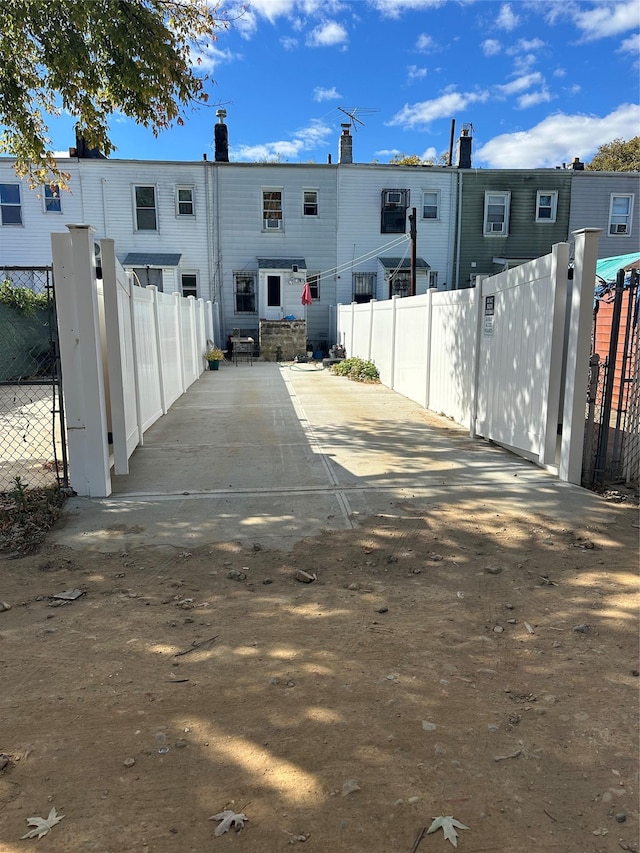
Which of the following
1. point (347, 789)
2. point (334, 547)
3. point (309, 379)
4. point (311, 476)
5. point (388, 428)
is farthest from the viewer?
point (309, 379)

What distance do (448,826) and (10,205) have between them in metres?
24.3

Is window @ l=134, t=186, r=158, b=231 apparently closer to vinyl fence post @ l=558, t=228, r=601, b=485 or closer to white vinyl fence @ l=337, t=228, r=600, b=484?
white vinyl fence @ l=337, t=228, r=600, b=484

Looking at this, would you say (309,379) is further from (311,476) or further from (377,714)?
(377,714)

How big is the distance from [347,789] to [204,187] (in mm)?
22968

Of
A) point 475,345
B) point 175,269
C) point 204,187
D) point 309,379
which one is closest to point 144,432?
point 475,345

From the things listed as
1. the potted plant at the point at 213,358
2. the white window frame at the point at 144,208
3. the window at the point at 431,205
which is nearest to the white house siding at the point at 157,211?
the white window frame at the point at 144,208

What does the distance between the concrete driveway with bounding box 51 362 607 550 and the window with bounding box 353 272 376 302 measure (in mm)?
14733

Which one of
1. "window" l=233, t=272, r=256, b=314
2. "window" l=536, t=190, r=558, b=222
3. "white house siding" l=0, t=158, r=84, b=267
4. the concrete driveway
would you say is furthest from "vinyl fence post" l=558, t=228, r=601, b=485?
"window" l=536, t=190, r=558, b=222

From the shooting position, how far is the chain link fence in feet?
17.2

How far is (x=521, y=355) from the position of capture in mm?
6223

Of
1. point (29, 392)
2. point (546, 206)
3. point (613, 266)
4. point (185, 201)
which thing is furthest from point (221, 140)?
point (613, 266)

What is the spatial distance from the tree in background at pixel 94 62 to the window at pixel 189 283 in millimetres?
13465

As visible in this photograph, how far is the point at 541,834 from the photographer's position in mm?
1837

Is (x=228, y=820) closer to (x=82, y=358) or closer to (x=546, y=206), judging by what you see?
(x=82, y=358)
